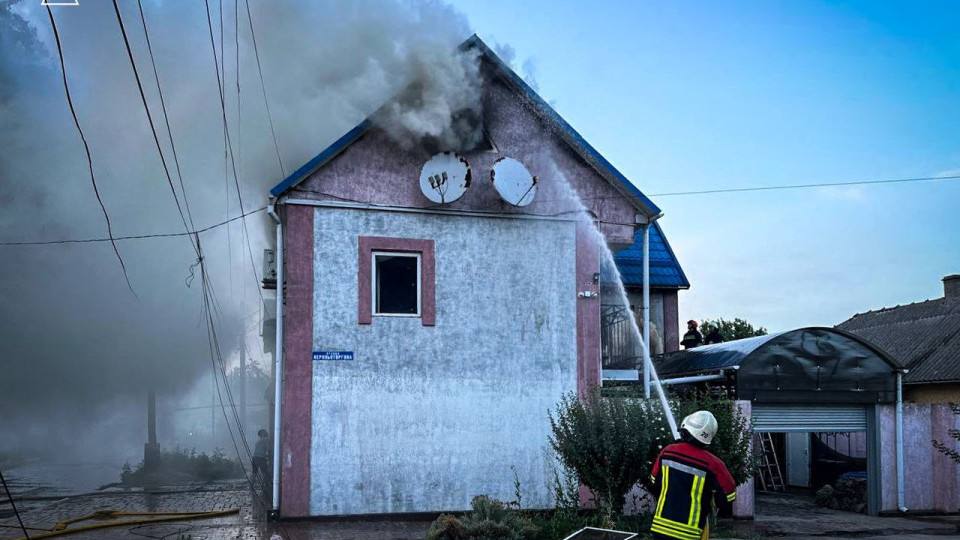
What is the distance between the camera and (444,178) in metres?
15.2

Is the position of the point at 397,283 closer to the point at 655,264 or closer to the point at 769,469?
the point at 655,264

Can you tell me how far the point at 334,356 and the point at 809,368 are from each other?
9.39 meters

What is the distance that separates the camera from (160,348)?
29.6 m

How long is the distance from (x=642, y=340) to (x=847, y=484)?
21.5ft

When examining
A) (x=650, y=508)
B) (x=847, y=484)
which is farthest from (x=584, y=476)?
(x=847, y=484)

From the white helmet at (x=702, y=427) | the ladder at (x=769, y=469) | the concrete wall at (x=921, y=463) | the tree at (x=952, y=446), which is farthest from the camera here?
the ladder at (x=769, y=469)

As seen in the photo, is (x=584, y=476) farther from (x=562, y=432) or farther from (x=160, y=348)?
(x=160, y=348)

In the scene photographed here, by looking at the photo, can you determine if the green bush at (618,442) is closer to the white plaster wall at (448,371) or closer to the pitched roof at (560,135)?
the white plaster wall at (448,371)

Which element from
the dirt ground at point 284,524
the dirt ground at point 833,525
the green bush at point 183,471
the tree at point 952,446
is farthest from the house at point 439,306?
the green bush at point 183,471

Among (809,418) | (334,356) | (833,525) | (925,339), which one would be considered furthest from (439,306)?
(925,339)

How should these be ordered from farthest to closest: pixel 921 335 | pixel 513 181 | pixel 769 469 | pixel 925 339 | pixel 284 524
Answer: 1. pixel 921 335
2. pixel 769 469
3. pixel 925 339
4. pixel 513 181
5. pixel 284 524

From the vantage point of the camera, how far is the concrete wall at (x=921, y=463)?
1758 centimetres

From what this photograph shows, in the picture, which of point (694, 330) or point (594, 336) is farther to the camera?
point (694, 330)

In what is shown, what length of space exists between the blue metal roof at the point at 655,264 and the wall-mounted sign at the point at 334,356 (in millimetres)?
8503
